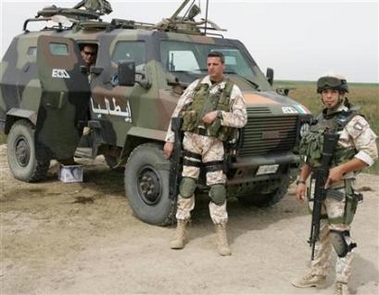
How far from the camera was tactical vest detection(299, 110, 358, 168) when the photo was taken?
403 cm

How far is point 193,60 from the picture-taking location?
6.64 m

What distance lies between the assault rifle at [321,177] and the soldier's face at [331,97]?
0.70 ft

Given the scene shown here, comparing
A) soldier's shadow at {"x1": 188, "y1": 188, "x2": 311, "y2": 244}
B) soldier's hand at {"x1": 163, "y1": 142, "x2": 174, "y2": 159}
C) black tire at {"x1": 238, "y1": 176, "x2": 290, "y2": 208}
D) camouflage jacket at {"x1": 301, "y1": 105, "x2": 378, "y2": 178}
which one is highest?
camouflage jacket at {"x1": 301, "y1": 105, "x2": 378, "y2": 178}

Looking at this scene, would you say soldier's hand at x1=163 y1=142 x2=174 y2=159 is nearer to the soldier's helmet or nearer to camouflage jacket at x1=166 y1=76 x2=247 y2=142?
camouflage jacket at x1=166 y1=76 x2=247 y2=142

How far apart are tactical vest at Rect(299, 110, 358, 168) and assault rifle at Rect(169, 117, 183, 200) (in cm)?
148

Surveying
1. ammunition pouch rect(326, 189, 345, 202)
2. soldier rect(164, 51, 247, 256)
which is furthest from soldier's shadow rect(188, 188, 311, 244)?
ammunition pouch rect(326, 189, 345, 202)

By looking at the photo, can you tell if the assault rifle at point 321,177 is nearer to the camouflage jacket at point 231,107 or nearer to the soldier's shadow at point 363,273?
the soldier's shadow at point 363,273

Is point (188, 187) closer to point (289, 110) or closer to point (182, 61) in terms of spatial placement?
point (289, 110)

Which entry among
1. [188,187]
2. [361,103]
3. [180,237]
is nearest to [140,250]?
[180,237]

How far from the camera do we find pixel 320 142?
408 cm

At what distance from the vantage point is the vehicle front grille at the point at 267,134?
18.8 feet

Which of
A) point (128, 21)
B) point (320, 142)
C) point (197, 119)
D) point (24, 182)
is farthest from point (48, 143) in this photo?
point (320, 142)

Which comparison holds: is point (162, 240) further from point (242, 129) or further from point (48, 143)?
point (48, 143)

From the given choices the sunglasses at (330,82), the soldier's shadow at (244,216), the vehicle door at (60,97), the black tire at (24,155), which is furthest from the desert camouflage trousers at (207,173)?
the black tire at (24,155)
